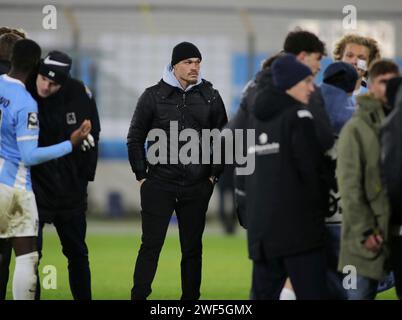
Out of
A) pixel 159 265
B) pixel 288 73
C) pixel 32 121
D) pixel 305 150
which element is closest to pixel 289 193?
pixel 305 150

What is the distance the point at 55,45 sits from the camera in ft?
63.5

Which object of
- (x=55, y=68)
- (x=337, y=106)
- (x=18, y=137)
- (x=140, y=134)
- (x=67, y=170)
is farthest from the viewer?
(x=140, y=134)

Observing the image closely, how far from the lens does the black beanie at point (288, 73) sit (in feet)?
21.3

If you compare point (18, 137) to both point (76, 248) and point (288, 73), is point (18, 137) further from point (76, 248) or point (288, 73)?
point (288, 73)

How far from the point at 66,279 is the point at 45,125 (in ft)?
9.65

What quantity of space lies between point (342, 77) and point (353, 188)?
1.21m

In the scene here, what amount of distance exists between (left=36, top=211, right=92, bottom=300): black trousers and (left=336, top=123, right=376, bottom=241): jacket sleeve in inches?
103

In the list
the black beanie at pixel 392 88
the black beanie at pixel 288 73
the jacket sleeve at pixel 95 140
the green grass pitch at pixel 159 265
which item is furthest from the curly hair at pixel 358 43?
the black beanie at pixel 288 73

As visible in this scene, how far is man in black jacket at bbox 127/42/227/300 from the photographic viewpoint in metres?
8.65

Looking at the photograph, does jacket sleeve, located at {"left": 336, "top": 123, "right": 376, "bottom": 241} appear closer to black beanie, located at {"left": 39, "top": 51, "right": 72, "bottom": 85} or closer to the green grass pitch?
black beanie, located at {"left": 39, "top": 51, "right": 72, "bottom": 85}

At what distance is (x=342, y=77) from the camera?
7465 millimetres

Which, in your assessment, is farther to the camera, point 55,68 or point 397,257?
point 55,68

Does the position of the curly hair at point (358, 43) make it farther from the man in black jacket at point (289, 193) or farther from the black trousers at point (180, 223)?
the man in black jacket at point (289, 193)
